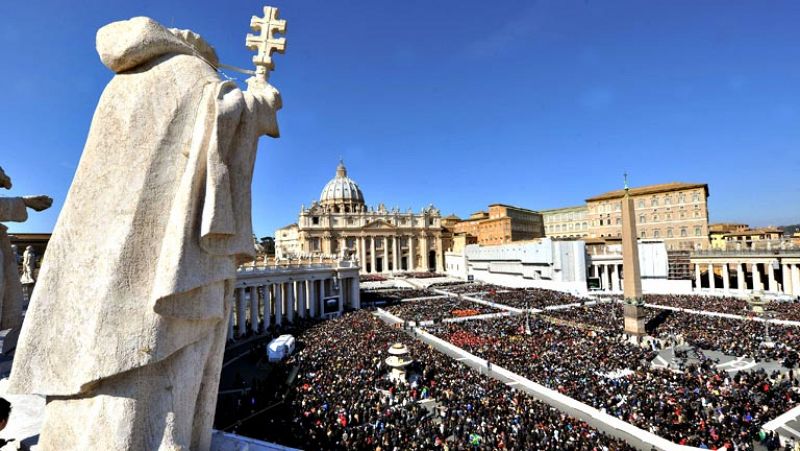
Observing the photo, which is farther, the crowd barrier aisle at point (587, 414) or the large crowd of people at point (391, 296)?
the large crowd of people at point (391, 296)

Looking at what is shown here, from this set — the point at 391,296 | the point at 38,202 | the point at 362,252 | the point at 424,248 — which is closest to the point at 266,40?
the point at 38,202

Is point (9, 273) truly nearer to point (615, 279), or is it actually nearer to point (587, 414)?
point (587, 414)

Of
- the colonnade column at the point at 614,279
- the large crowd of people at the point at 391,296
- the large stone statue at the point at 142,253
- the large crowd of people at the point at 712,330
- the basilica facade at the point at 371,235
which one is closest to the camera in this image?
the large stone statue at the point at 142,253

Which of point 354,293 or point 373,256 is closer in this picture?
point 354,293

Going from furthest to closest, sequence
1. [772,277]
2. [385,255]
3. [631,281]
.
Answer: [385,255] → [772,277] → [631,281]

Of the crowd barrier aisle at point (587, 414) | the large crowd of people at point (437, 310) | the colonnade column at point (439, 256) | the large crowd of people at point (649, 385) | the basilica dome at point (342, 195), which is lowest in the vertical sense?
the crowd barrier aisle at point (587, 414)

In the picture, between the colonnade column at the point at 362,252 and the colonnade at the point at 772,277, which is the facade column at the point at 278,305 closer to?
the colonnade at the point at 772,277

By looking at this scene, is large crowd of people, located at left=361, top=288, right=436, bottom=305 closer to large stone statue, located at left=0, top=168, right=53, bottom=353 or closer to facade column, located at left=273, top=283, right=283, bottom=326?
facade column, located at left=273, top=283, right=283, bottom=326

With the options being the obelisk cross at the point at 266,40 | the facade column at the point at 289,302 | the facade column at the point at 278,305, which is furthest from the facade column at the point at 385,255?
the obelisk cross at the point at 266,40
